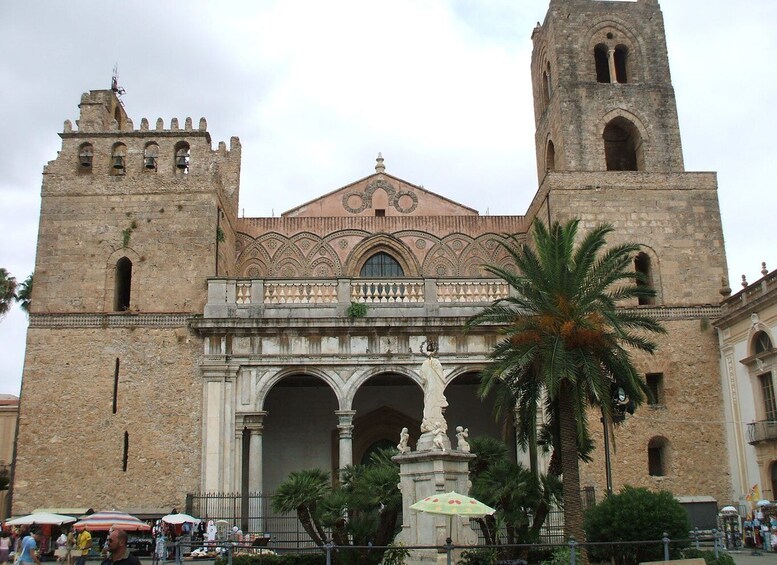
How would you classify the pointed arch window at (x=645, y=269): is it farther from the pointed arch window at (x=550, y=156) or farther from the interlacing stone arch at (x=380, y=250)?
the interlacing stone arch at (x=380, y=250)

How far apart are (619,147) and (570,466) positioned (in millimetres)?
16548

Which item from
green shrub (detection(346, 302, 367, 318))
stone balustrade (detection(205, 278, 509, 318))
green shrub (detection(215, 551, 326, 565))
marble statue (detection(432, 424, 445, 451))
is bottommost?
green shrub (detection(215, 551, 326, 565))

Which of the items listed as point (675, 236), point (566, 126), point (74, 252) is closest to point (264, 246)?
point (74, 252)

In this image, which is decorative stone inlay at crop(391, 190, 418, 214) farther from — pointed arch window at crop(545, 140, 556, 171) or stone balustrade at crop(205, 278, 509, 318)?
stone balustrade at crop(205, 278, 509, 318)

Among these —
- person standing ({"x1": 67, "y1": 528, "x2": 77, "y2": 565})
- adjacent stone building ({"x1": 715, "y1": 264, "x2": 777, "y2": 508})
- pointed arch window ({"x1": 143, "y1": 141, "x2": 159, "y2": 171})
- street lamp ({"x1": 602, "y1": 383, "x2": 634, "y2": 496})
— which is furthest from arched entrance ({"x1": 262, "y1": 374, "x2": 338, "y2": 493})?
adjacent stone building ({"x1": 715, "y1": 264, "x2": 777, "y2": 508})

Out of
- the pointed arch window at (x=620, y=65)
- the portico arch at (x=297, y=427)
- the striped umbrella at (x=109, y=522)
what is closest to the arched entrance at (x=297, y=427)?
the portico arch at (x=297, y=427)

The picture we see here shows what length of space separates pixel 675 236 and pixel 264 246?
1383cm

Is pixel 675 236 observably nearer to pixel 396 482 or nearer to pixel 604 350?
pixel 604 350

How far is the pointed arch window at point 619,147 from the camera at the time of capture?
3038 cm

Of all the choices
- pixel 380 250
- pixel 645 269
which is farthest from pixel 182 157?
pixel 645 269

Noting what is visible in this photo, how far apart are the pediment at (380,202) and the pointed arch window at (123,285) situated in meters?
6.89

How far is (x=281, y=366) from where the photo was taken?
24906 mm

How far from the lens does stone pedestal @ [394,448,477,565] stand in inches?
638

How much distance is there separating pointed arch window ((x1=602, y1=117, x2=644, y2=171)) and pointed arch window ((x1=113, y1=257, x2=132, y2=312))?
→ 16190 mm
